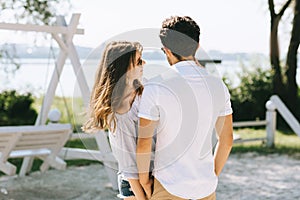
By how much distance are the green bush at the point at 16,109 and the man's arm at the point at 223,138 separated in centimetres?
696

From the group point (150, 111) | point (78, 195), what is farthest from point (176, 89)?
point (78, 195)

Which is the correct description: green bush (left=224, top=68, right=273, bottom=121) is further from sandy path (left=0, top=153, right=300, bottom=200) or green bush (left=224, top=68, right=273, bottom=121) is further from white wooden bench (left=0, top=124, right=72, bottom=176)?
white wooden bench (left=0, top=124, right=72, bottom=176)

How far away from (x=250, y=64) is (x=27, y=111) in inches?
164

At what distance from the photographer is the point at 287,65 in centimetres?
1016

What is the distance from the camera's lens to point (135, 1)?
6719mm

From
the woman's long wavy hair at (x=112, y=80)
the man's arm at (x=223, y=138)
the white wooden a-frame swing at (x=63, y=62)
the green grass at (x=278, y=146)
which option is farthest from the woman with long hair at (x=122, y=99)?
the green grass at (x=278, y=146)

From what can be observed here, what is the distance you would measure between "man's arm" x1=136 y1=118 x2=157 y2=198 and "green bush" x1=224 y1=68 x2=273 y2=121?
26.5 ft

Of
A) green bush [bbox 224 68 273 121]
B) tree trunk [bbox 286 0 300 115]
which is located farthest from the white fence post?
tree trunk [bbox 286 0 300 115]

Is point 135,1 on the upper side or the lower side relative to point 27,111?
upper

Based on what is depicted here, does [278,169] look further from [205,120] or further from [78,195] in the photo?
[205,120]

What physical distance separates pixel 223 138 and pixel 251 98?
26.2 ft

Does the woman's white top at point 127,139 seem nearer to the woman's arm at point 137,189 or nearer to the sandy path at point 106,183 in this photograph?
the woman's arm at point 137,189

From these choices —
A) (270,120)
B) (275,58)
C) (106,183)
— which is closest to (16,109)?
(106,183)

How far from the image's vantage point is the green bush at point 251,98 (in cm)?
1004
